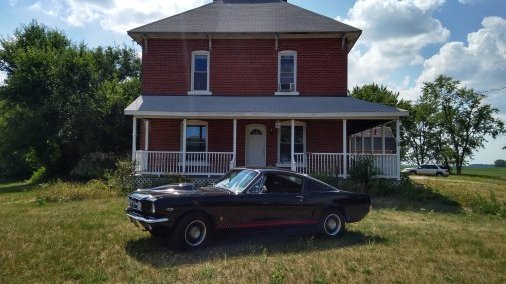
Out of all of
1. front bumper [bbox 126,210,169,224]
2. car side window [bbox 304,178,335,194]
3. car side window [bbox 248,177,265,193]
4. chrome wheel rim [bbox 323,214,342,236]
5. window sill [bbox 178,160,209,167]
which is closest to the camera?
front bumper [bbox 126,210,169,224]

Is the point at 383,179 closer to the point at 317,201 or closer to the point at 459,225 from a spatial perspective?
the point at 459,225

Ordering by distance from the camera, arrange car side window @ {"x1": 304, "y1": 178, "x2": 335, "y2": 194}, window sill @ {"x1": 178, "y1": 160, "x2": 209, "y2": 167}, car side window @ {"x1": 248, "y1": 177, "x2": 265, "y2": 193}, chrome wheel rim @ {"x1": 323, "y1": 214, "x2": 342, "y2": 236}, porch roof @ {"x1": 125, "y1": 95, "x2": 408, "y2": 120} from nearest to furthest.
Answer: car side window @ {"x1": 248, "y1": 177, "x2": 265, "y2": 193}
car side window @ {"x1": 304, "y1": 178, "x2": 335, "y2": 194}
chrome wheel rim @ {"x1": 323, "y1": 214, "x2": 342, "y2": 236}
porch roof @ {"x1": 125, "y1": 95, "x2": 408, "y2": 120}
window sill @ {"x1": 178, "y1": 160, "x2": 209, "y2": 167}

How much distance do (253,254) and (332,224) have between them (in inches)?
91.2

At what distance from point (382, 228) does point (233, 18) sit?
14.5 m

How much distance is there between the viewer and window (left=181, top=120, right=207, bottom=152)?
19.4 metres

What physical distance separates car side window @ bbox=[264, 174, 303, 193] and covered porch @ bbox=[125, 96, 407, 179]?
28.2 feet

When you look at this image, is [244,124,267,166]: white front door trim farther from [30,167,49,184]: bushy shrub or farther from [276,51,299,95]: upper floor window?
[30,167,49,184]: bushy shrub

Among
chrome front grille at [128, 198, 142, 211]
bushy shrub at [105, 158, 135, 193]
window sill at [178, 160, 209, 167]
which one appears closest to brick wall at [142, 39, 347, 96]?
window sill at [178, 160, 209, 167]

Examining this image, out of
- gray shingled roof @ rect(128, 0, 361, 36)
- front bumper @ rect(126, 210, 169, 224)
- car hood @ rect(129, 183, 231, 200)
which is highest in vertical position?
gray shingled roof @ rect(128, 0, 361, 36)

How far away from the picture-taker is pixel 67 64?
26.3 metres

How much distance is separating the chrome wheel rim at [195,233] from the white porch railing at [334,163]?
968cm

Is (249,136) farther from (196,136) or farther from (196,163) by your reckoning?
(196,163)

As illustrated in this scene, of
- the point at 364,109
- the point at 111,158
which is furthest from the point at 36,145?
the point at 364,109

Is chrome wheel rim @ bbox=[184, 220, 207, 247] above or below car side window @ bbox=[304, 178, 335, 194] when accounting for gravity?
below
